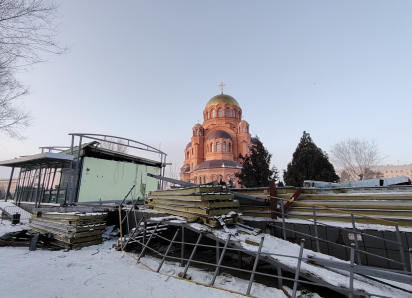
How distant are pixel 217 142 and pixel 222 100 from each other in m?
10.9

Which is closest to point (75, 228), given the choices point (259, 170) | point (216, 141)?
point (259, 170)

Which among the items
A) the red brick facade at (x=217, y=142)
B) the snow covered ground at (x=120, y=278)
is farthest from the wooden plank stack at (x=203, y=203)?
the red brick facade at (x=217, y=142)

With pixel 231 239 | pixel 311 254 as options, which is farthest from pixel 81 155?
pixel 311 254

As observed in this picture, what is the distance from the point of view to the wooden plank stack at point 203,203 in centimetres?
575

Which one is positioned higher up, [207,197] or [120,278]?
[207,197]

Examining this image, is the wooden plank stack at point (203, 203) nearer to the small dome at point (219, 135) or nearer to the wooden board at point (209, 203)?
the wooden board at point (209, 203)

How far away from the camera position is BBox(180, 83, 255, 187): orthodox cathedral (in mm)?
38438

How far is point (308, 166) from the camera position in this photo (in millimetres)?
19219

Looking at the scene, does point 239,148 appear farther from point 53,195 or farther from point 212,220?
point 212,220

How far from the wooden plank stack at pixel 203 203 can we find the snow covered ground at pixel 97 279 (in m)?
1.38

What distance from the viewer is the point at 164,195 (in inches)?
330

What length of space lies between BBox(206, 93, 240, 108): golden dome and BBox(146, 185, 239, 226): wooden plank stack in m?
41.4

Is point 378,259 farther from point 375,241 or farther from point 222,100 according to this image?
point 222,100

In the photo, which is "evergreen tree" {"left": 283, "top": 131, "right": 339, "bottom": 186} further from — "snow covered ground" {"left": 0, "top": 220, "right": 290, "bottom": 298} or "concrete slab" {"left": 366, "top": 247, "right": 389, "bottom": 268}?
"snow covered ground" {"left": 0, "top": 220, "right": 290, "bottom": 298}
